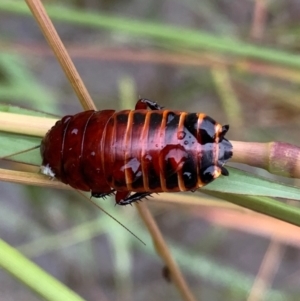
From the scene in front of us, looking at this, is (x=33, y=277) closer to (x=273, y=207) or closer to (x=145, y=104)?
(x=273, y=207)

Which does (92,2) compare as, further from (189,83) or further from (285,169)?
(285,169)

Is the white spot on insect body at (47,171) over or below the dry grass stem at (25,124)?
below

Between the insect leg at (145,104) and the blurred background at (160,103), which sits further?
the blurred background at (160,103)

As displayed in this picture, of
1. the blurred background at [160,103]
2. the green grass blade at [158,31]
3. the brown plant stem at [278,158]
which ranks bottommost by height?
the blurred background at [160,103]

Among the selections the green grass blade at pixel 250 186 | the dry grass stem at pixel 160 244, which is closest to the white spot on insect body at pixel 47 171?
the dry grass stem at pixel 160 244

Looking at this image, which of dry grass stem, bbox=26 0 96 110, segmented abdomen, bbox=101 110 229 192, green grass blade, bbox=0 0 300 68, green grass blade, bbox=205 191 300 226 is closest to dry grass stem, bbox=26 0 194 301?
dry grass stem, bbox=26 0 96 110

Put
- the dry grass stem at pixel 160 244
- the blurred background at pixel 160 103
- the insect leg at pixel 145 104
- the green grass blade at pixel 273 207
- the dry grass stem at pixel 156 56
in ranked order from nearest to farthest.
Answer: the green grass blade at pixel 273 207
the dry grass stem at pixel 160 244
the insect leg at pixel 145 104
the dry grass stem at pixel 156 56
the blurred background at pixel 160 103

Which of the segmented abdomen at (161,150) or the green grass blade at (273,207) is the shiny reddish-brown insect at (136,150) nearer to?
the segmented abdomen at (161,150)
